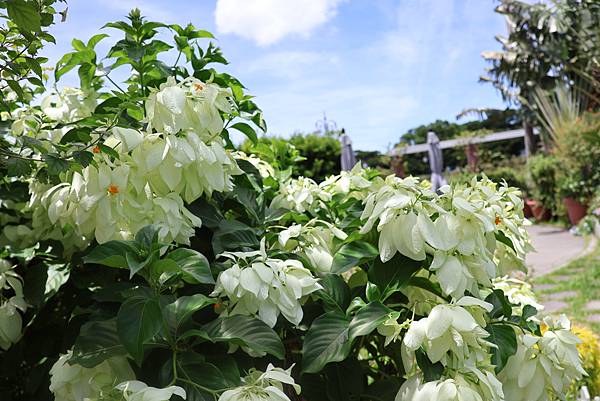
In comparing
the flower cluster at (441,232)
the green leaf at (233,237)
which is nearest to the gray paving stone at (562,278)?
the flower cluster at (441,232)

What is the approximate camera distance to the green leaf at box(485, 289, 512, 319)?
4.17 ft

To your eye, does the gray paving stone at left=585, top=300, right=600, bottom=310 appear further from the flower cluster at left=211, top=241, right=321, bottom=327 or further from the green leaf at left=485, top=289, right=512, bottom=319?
the flower cluster at left=211, top=241, right=321, bottom=327

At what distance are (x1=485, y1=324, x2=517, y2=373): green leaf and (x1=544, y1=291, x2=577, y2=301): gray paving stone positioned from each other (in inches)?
167

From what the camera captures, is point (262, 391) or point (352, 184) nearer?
point (262, 391)

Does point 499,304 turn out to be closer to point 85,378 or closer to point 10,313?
point 85,378

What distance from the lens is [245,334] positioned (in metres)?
1.05

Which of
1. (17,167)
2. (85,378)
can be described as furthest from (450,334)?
(17,167)

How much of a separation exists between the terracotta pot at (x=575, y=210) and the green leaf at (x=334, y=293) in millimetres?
9994

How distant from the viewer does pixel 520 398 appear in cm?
126

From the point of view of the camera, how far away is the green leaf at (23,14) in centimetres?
105

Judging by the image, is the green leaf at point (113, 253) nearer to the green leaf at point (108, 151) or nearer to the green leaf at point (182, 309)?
the green leaf at point (182, 309)

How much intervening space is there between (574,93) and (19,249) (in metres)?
20.4

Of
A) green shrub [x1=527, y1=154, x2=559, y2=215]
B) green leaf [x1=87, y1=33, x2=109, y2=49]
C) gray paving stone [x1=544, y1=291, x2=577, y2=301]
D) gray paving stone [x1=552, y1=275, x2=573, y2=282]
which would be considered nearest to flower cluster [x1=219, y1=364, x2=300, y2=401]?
green leaf [x1=87, y1=33, x2=109, y2=49]

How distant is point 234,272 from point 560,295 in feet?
15.7
